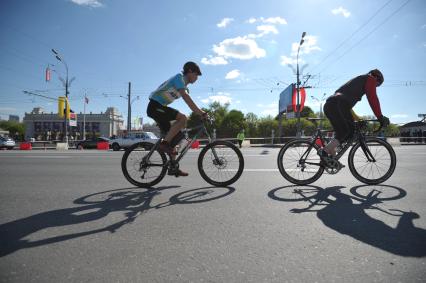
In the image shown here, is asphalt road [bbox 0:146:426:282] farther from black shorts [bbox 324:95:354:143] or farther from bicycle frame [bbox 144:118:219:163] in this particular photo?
black shorts [bbox 324:95:354:143]

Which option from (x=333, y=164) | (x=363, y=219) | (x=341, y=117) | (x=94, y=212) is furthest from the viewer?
(x=341, y=117)

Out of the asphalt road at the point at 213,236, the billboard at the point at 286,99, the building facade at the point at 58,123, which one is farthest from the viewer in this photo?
the building facade at the point at 58,123

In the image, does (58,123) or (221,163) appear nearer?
(221,163)

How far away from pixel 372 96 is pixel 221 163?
248cm

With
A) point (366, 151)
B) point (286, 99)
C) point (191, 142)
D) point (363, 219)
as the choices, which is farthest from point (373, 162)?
point (286, 99)

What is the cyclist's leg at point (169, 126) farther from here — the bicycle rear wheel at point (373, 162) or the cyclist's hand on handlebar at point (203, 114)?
the bicycle rear wheel at point (373, 162)

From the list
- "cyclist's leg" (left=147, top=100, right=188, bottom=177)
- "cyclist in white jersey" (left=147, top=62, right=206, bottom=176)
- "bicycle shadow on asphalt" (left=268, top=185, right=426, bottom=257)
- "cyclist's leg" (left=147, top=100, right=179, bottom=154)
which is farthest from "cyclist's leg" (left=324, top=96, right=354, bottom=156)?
"cyclist's leg" (left=147, top=100, right=179, bottom=154)

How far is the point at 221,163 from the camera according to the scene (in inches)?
161

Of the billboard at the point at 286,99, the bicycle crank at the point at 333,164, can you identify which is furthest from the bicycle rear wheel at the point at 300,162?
the billboard at the point at 286,99

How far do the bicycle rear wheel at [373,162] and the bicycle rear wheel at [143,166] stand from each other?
115 inches

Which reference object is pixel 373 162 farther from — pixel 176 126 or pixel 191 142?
pixel 176 126

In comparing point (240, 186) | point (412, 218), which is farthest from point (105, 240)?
point (412, 218)

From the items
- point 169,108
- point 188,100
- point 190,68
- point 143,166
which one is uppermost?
point 190,68

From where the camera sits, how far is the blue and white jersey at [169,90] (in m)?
3.91
